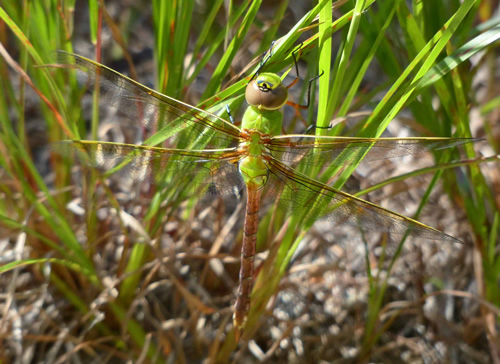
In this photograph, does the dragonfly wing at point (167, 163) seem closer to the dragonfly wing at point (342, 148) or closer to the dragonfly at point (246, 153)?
the dragonfly at point (246, 153)

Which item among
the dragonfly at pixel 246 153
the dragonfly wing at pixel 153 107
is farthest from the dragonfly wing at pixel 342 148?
the dragonfly wing at pixel 153 107

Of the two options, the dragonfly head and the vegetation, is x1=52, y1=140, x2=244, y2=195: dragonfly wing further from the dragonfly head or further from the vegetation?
the dragonfly head

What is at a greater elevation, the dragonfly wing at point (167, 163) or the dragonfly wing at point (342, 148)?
the dragonfly wing at point (342, 148)

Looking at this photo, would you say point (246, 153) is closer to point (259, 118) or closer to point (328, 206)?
point (259, 118)

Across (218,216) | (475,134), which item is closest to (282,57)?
(218,216)

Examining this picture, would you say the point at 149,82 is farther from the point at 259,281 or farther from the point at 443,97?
the point at 443,97

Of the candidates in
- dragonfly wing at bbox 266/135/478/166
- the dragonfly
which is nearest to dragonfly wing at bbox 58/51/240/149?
the dragonfly
